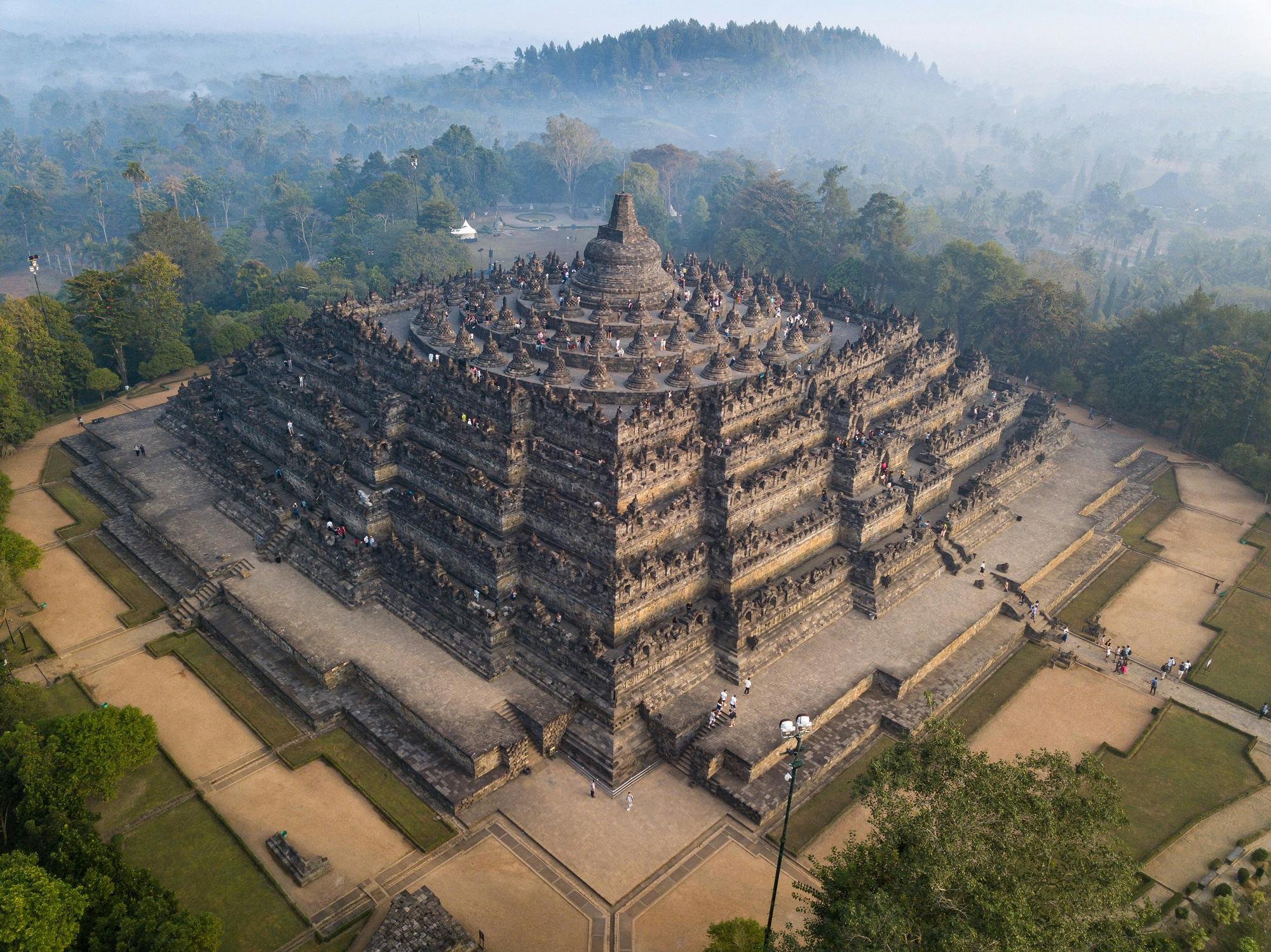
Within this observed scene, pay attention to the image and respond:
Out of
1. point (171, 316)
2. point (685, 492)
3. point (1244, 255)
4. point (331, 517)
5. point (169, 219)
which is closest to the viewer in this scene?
point (685, 492)

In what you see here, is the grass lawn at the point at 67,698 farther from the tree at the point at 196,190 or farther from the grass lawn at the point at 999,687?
the tree at the point at 196,190

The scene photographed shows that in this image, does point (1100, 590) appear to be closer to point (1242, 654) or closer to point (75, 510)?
point (1242, 654)

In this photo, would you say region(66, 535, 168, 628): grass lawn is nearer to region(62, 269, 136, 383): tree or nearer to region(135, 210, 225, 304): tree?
region(62, 269, 136, 383): tree

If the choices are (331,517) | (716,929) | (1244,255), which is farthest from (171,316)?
(1244,255)

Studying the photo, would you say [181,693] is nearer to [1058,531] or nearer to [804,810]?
[804,810]

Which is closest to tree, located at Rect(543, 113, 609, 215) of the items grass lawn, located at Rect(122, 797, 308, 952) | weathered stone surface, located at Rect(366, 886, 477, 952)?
grass lawn, located at Rect(122, 797, 308, 952)
